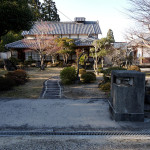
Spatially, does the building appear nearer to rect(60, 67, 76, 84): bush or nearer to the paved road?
rect(60, 67, 76, 84): bush

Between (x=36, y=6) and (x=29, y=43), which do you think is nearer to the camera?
(x=29, y=43)

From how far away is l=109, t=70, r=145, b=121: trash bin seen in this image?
4.06 metres

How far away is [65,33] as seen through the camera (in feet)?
80.5

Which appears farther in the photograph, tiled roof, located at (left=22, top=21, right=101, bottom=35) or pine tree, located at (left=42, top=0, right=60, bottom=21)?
pine tree, located at (left=42, top=0, right=60, bottom=21)

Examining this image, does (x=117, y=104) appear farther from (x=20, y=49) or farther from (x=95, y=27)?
(x=95, y=27)

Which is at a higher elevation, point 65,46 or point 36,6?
point 36,6

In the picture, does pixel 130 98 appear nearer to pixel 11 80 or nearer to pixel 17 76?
pixel 11 80

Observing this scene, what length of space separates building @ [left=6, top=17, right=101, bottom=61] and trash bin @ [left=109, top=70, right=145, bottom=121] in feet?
57.1

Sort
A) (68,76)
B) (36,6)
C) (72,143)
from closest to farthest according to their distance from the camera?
(72,143) → (68,76) → (36,6)

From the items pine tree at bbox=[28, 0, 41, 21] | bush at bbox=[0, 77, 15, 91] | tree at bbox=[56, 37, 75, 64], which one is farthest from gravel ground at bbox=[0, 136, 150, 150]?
pine tree at bbox=[28, 0, 41, 21]

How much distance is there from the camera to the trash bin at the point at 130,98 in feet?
13.3

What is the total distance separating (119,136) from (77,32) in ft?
74.4

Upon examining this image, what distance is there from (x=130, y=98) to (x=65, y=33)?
71.4ft

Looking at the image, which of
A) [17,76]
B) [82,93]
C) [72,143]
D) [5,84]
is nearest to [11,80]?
[5,84]
